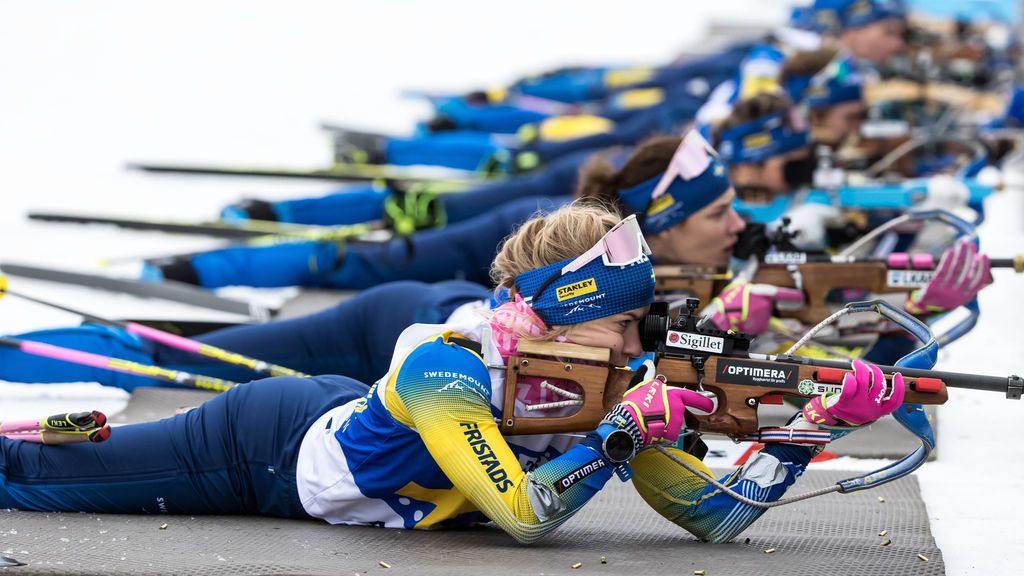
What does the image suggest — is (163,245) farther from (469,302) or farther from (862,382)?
(862,382)

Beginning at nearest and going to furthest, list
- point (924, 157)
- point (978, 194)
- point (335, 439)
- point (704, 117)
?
point (335, 439), point (978, 194), point (924, 157), point (704, 117)

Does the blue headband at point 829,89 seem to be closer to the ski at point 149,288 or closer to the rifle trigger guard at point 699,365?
the ski at point 149,288

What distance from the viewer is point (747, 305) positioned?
13.1 feet

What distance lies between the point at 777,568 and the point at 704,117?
501 cm

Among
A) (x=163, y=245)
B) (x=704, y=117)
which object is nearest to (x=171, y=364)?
(x=163, y=245)

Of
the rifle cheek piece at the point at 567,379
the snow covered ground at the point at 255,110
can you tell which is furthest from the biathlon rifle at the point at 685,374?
the snow covered ground at the point at 255,110

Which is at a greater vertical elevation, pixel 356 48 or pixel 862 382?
pixel 862 382

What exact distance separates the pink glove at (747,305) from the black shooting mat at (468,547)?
780 millimetres

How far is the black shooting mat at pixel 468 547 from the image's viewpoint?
2707 millimetres

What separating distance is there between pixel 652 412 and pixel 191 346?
197 centimetres

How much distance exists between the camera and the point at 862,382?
8.60 feet

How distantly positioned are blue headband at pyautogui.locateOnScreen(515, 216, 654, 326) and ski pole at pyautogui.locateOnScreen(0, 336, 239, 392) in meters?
1.58

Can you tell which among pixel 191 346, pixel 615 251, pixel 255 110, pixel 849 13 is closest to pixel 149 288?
pixel 191 346

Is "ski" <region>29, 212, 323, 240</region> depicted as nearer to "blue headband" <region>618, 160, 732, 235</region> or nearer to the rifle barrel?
"blue headband" <region>618, 160, 732, 235</region>
